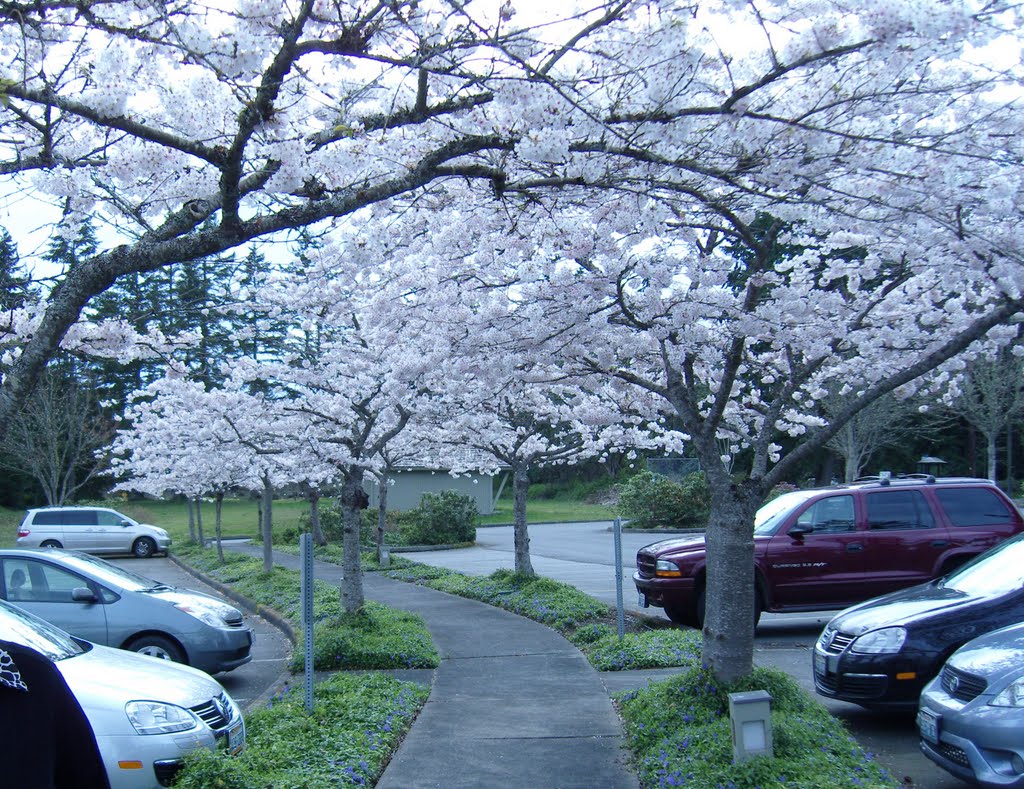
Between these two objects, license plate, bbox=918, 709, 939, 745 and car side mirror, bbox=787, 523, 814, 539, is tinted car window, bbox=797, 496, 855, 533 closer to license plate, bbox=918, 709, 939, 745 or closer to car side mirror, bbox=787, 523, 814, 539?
car side mirror, bbox=787, 523, 814, 539

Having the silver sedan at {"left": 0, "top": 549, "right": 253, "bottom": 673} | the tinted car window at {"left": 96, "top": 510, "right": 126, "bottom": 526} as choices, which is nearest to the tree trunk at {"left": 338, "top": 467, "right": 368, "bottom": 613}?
the silver sedan at {"left": 0, "top": 549, "right": 253, "bottom": 673}

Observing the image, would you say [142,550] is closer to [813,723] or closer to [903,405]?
[903,405]

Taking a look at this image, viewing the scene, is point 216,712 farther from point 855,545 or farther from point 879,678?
point 855,545

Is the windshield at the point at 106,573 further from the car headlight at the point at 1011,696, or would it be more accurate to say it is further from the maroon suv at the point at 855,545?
the car headlight at the point at 1011,696

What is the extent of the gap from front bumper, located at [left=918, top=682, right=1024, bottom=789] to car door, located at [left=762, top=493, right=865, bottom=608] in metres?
5.74

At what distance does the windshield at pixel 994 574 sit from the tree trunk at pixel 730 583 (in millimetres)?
1903

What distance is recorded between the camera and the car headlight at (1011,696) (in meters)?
5.36

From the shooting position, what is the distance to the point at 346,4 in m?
5.64

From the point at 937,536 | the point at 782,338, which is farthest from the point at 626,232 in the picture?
the point at 937,536

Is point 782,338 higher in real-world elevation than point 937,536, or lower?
higher

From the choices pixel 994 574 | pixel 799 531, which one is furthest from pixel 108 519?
pixel 994 574

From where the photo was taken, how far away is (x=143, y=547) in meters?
31.6

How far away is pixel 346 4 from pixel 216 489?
72.5ft

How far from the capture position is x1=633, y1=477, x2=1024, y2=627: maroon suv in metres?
11.7
